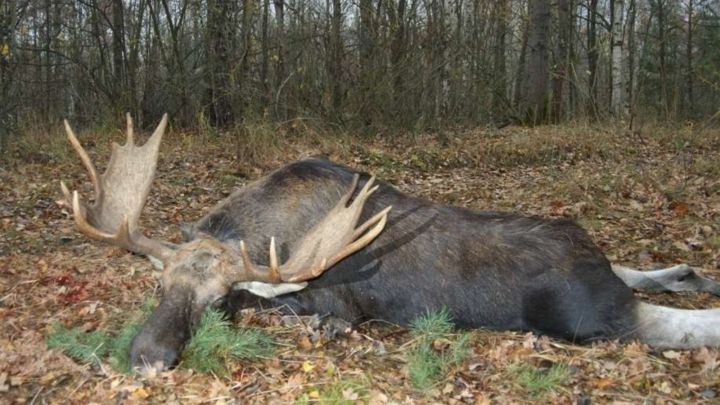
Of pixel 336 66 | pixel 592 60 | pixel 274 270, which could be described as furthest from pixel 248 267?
pixel 592 60

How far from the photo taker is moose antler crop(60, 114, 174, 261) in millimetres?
4422

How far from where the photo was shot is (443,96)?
14.3 m

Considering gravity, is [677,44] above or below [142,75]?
above

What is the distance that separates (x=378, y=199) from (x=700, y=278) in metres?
2.50

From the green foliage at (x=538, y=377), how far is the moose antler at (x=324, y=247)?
1128mm

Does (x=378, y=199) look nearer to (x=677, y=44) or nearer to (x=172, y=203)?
(x=172, y=203)

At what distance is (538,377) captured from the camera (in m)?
3.99

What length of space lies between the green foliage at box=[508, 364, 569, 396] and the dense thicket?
812cm

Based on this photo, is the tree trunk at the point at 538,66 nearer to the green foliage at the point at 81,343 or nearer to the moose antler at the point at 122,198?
the moose antler at the point at 122,198

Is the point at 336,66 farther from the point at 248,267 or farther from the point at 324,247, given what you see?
the point at 248,267

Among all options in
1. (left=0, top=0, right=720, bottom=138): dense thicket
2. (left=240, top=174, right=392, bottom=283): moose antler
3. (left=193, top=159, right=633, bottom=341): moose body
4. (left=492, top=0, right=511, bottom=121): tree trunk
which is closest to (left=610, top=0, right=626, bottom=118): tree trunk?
(left=0, top=0, right=720, bottom=138): dense thicket

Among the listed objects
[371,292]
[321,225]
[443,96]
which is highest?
[443,96]

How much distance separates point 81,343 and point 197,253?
2.77 feet

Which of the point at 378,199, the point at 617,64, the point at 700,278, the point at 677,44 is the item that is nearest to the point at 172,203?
the point at 378,199
